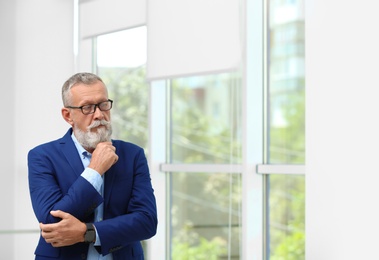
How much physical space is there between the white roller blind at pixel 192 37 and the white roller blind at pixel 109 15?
26 cm

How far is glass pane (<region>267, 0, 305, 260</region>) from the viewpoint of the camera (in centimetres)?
1797

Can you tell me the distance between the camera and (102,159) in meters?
2.85

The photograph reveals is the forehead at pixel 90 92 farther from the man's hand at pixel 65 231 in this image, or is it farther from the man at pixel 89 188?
the man's hand at pixel 65 231

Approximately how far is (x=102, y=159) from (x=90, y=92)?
0.84 feet

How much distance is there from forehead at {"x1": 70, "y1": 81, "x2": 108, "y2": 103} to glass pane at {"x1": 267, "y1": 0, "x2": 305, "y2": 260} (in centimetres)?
1468

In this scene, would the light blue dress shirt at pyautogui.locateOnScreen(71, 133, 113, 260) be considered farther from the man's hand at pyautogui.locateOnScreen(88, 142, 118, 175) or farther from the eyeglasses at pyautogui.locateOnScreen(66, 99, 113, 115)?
the eyeglasses at pyautogui.locateOnScreen(66, 99, 113, 115)

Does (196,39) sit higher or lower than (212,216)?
higher

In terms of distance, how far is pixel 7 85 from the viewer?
20.7 ft
